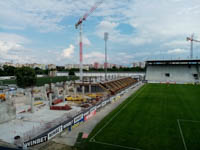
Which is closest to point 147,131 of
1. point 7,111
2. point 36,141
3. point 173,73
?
point 36,141

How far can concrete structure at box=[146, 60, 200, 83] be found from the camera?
70600 millimetres

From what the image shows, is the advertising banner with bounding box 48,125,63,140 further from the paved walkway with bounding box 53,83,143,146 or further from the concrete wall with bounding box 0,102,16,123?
the concrete wall with bounding box 0,102,16,123

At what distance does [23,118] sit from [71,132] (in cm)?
801

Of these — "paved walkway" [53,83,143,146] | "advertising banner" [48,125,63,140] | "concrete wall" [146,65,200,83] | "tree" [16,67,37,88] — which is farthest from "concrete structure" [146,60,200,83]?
"advertising banner" [48,125,63,140]

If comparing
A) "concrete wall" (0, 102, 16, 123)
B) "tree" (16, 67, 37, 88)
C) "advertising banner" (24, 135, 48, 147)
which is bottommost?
"advertising banner" (24, 135, 48, 147)

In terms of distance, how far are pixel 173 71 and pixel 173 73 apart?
1.31 m

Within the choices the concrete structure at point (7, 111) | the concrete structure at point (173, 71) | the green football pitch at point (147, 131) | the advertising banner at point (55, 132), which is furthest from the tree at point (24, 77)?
the concrete structure at point (173, 71)

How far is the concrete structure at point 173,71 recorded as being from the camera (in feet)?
232

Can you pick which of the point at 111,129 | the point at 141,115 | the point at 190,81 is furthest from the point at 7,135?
the point at 190,81

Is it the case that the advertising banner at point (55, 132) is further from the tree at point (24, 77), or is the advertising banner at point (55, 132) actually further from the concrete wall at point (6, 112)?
the tree at point (24, 77)

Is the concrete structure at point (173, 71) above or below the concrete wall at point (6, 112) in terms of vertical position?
above

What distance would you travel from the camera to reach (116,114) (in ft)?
69.8

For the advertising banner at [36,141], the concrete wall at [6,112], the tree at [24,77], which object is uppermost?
the tree at [24,77]

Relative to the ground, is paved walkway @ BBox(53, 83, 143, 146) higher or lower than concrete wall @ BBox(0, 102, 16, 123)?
lower
